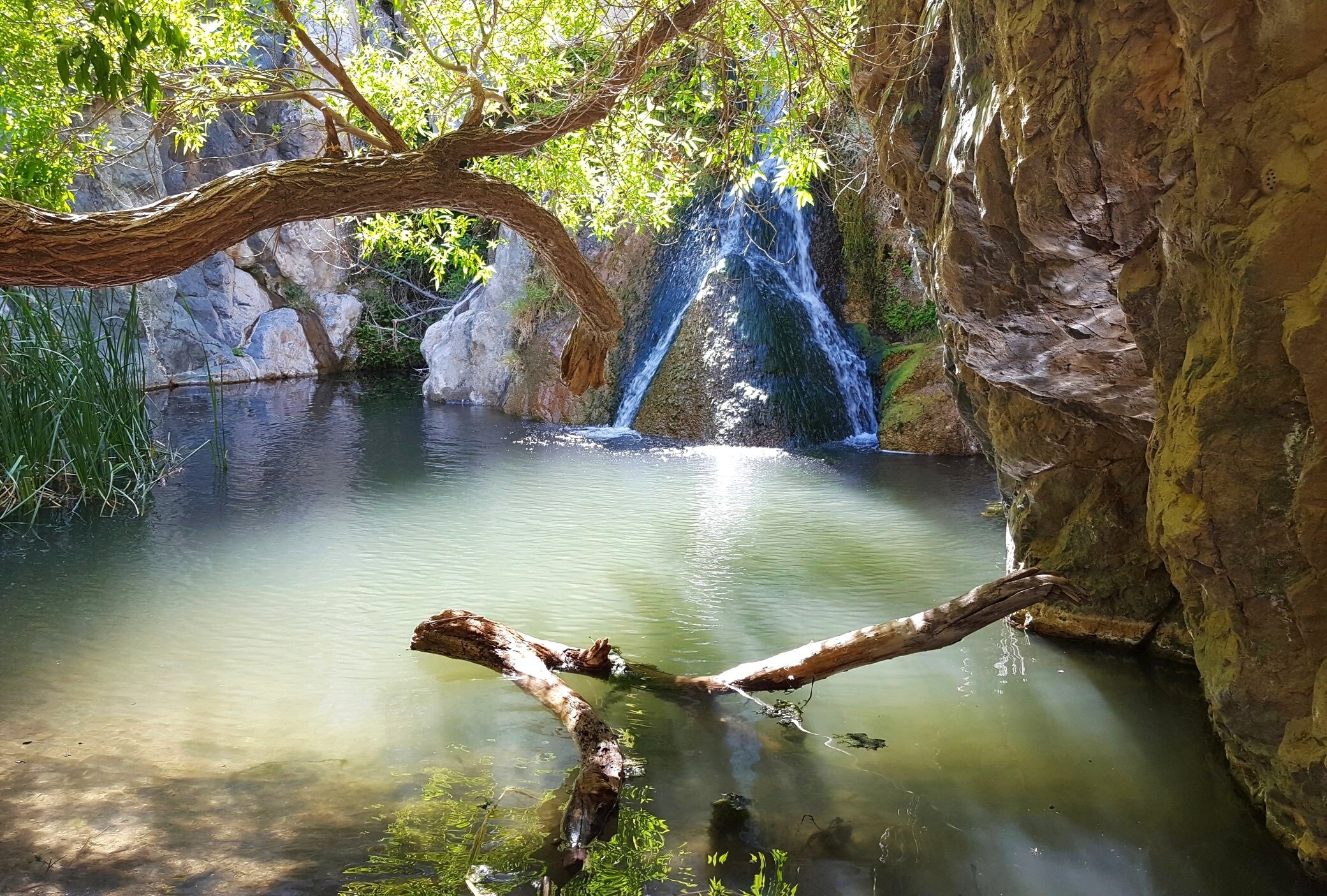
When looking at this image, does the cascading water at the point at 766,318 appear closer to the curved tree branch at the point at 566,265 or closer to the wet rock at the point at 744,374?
the wet rock at the point at 744,374

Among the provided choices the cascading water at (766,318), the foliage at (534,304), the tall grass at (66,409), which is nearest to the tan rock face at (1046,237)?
the cascading water at (766,318)

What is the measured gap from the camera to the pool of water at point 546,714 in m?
2.97

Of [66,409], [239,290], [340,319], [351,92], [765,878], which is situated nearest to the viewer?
[765,878]

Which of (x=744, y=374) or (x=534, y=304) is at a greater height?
(x=534, y=304)

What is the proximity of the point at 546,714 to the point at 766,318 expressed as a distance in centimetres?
821

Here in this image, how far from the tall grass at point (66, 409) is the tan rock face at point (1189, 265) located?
607 centimetres

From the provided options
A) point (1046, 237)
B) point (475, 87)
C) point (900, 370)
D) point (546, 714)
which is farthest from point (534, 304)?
point (1046, 237)

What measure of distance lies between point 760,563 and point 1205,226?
412 cm

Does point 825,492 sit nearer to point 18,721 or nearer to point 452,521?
point 452,521

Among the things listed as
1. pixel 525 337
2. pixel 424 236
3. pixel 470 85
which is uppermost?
pixel 470 85

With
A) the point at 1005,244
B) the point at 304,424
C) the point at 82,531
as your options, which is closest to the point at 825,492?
the point at 1005,244

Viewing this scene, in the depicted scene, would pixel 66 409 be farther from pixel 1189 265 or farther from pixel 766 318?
pixel 766 318

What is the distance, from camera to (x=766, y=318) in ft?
37.7

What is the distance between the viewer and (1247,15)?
221cm
